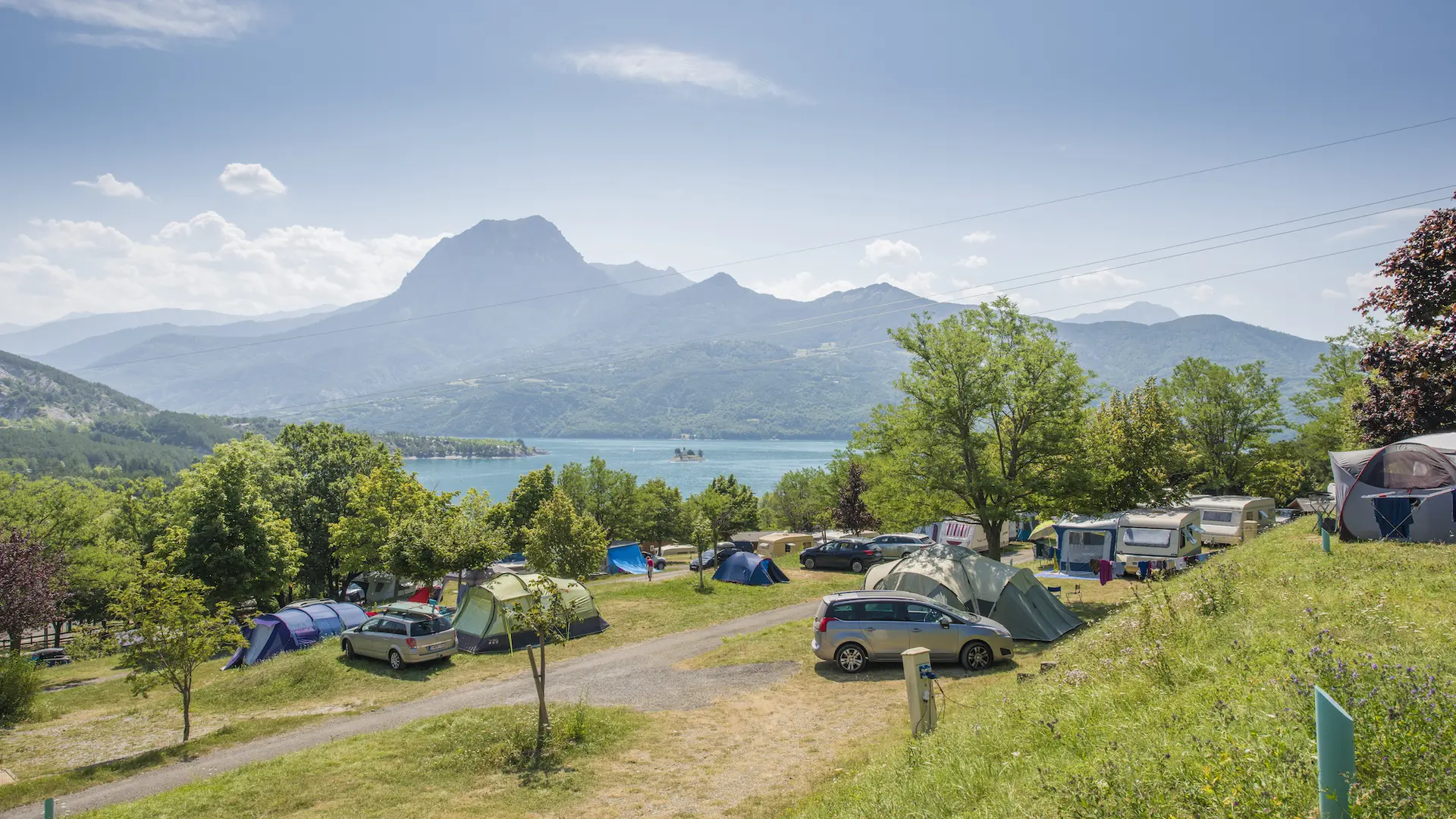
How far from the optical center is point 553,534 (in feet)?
91.4

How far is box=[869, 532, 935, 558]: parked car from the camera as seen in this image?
35.8 meters

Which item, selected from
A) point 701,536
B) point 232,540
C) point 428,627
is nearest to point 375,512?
point 232,540

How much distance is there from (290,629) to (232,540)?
9209 mm

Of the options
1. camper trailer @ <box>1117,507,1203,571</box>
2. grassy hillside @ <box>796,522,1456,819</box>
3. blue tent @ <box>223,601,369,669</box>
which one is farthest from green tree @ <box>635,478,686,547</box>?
grassy hillside @ <box>796,522,1456,819</box>

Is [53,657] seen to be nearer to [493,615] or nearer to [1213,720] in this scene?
[493,615]

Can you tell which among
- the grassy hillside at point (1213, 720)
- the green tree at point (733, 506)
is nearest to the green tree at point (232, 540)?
the grassy hillside at point (1213, 720)

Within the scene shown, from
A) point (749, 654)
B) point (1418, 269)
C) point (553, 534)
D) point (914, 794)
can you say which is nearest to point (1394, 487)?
point (1418, 269)

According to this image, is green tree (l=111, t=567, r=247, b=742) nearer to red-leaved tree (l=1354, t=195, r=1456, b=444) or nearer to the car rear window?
the car rear window

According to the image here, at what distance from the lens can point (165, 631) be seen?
14.6 metres

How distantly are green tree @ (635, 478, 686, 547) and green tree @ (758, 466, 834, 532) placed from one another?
45.0ft

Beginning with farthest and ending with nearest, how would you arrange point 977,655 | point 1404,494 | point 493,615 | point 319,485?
point 319,485, point 493,615, point 1404,494, point 977,655

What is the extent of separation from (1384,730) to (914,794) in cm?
365

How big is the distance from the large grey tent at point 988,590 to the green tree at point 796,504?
5063cm

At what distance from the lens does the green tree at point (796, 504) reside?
77062 mm
